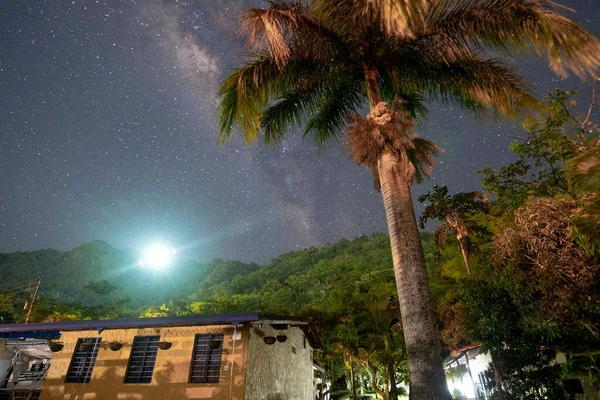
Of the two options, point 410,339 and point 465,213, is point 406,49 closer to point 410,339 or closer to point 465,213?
point 410,339

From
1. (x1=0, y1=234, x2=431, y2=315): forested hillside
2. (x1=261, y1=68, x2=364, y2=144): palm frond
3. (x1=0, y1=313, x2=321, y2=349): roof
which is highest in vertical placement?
(x1=0, y1=234, x2=431, y2=315): forested hillside

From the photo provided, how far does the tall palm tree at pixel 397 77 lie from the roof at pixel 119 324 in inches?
251

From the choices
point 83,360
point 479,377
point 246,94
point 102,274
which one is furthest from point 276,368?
point 102,274

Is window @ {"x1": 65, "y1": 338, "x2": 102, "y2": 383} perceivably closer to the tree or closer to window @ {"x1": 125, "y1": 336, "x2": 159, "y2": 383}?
window @ {"x1": 125, "y1": 336, "x2": 159, "y2": 383}

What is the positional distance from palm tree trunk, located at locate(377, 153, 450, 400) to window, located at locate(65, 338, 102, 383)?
1296cm

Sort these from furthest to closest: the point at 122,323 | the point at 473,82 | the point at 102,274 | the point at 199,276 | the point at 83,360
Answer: the point at 102,274
the point at 199,276
the point at 83,360
the point at 122,323
the point at 473,82

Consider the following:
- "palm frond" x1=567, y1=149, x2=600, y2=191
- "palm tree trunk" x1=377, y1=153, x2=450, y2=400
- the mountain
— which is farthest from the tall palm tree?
the mountain

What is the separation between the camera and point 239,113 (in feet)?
26.6

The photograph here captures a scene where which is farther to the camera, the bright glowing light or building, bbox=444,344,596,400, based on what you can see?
the bright glowing light

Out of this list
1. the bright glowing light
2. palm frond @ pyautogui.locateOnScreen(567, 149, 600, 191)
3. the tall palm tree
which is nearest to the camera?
palm frond @ pyautogui.locateOnScreen(567, 149, 600, 191)

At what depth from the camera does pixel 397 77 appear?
30.5ft

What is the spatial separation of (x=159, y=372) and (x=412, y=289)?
34.7ft

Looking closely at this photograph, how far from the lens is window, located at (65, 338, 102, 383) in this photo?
1377 cm

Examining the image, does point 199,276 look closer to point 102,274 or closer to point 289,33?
point 102,274
